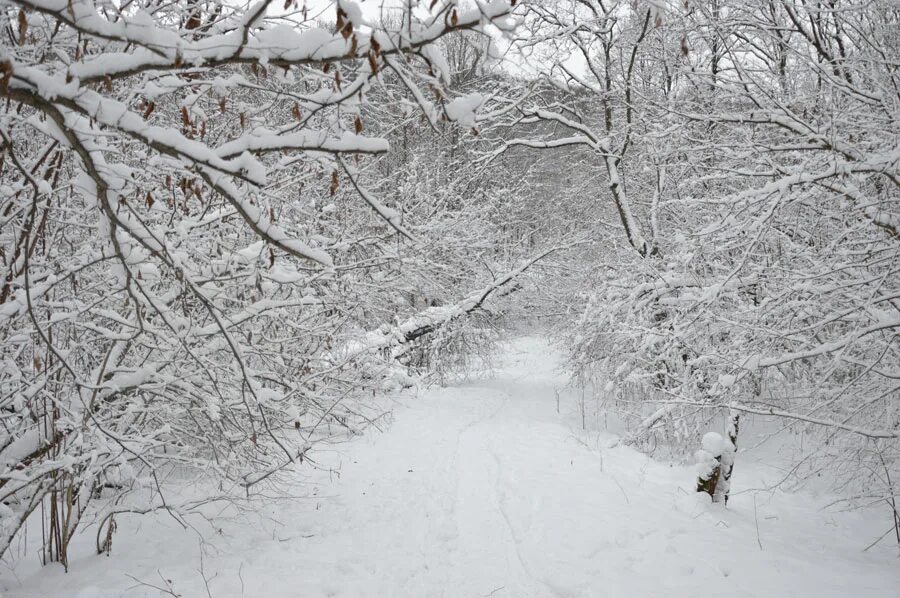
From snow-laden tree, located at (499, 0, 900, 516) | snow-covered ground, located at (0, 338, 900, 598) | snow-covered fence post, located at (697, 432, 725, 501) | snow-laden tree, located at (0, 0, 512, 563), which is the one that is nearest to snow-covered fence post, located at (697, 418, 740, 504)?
snow-covered fence post, located at (697, 432, 725, 501)

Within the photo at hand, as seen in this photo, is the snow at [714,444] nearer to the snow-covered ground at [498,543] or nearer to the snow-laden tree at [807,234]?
the snow-laden tree at [807,234]

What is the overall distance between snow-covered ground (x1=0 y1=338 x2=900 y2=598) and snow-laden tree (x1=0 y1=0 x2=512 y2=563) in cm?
55

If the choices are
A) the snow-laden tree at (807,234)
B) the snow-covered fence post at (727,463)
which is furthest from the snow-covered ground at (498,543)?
the snow-laden tree at (807,234)

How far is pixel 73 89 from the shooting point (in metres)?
1.69

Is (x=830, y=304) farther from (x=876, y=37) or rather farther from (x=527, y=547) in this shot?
(x=527, y=547)

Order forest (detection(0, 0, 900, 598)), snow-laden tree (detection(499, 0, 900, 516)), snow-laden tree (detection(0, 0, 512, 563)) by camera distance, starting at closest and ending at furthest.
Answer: snow-laden tree (detection(0, 0, 512, 563)) < forest (detection(0, 0, 900, 598)) < snow-laden tree (detection(499, 0, 900, 516))

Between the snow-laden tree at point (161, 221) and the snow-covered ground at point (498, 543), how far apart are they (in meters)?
0.55

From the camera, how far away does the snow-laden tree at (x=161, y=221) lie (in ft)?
5.83

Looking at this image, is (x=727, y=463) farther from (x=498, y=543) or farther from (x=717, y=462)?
(x=498, y=543)

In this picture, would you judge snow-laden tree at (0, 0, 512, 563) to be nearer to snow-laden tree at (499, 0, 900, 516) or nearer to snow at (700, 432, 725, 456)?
snow-laden tree at (499, 0, 900, 516)

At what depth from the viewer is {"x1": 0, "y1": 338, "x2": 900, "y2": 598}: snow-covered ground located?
13.7ft

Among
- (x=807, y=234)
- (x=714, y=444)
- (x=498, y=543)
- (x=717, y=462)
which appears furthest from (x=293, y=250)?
(x=717, y=462)

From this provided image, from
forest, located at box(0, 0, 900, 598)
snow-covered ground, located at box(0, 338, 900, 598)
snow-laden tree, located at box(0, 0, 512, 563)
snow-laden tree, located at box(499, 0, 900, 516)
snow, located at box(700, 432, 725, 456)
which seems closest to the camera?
snow-laden tree, located at box(0, 0, 512, 563)

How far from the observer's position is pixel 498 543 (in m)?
5.05
